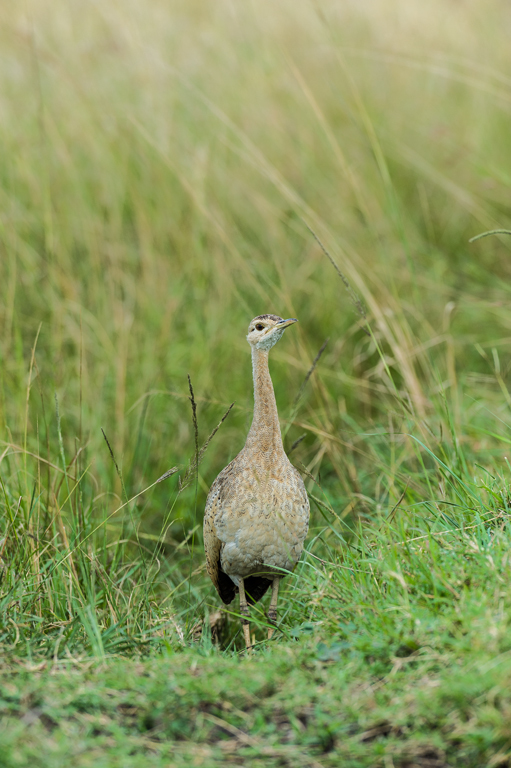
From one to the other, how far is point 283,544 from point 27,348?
237cm

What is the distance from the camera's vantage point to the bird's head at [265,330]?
3154mm

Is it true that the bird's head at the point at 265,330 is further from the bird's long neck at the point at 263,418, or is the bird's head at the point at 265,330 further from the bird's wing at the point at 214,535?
the bird's wing at the point at 214,535

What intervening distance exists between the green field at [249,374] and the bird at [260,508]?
6.1 inches

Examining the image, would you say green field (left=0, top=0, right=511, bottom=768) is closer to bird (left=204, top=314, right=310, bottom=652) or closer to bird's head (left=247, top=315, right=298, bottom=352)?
bird (left=204, top=314, right=310, bottom=652)

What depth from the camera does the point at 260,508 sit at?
2.95 m

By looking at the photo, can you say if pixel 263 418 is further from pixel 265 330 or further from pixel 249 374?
pixel 249 374

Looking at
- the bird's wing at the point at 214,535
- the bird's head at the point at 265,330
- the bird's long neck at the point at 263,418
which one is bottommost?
the bird's wing at the point at 214,535

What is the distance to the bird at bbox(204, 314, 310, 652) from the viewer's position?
2.95 metres

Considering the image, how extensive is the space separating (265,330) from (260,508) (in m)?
0.72

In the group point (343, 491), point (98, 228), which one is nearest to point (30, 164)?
point (98, 228)

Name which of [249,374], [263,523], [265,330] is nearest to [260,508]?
[263,523]

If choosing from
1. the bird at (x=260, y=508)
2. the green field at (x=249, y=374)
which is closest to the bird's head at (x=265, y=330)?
the bird at (x=260, y=508)

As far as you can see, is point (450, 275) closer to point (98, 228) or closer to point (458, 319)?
point (458, 319)

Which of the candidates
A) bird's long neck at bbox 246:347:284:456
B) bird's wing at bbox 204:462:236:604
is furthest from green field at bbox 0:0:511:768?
bird's long neck at bbox 246:347:284:456
